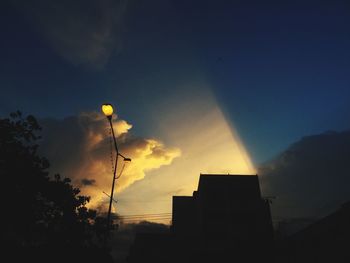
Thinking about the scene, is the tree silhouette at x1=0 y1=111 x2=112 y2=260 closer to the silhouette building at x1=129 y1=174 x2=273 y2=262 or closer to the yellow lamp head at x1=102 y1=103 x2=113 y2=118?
A: the yellow lamp head at x1=102 y1=103 x2=113 y2=118

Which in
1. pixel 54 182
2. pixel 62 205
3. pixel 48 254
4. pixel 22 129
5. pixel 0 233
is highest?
pixel 22 129

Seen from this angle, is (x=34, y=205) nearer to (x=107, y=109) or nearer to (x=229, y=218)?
(x=107, y=109)

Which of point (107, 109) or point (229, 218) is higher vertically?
point (107, 109)

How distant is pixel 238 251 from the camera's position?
111 ft

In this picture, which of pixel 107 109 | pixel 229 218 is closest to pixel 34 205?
pixel 107 109

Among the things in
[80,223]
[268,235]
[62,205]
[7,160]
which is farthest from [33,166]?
[268,235]

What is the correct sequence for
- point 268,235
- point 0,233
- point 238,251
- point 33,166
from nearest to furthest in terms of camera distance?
point 0,233, point 33,166, point 238,251, point 268,235

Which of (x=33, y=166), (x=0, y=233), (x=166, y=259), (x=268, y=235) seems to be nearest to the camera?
(x=0, y=233)

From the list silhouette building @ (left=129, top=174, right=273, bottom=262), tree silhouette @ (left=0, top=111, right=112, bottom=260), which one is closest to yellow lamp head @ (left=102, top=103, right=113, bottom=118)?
tree silhouette @ (left=0, top=111, right=112, bottom=260)

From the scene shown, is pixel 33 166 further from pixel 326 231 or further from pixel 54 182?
pixel 326 231

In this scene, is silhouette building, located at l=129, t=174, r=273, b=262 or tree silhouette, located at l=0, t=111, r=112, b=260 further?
silhouette building, located at l=129, t=174, r=273, b=262

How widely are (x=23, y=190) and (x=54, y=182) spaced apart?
2080mm

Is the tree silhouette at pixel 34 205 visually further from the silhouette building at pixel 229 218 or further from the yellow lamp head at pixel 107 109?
the silhouette building at pixel 229 218

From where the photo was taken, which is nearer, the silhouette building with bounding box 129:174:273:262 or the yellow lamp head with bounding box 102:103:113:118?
the yellow lamp head with bounding box 102:103:113:118
